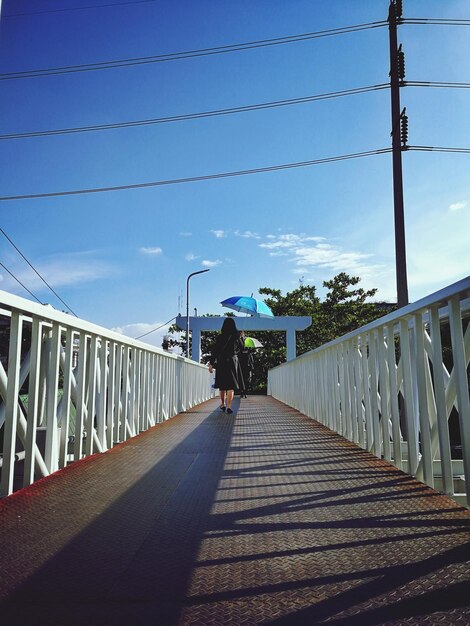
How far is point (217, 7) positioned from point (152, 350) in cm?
1099

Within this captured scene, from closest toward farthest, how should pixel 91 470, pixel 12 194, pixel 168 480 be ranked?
1. pixel 168 480
2. pixel 91 470
3. pixel 12 194

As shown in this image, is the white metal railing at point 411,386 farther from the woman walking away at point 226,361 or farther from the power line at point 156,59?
the power line at point 156,59

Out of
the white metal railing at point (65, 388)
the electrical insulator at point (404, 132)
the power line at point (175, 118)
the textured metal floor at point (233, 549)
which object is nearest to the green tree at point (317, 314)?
the power line at point (175, 118)

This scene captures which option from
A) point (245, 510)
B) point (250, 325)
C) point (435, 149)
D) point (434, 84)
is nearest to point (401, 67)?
point (435, 149)

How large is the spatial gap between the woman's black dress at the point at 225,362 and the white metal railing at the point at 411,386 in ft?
7.80

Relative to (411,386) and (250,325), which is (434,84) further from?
(411,386)

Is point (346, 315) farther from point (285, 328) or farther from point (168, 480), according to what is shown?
point (168, 480)

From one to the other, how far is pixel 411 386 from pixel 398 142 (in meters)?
6.97

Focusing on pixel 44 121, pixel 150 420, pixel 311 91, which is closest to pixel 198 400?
pixel 150 420

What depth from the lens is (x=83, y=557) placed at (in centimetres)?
140

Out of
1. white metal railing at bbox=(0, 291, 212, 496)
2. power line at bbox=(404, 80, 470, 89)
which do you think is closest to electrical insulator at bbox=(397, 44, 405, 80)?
power line at bbox=(404, 80, 470, 89)

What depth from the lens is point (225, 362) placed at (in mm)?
7746

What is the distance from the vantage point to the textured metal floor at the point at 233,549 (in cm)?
107

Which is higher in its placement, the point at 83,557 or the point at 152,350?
the point at 152,350
